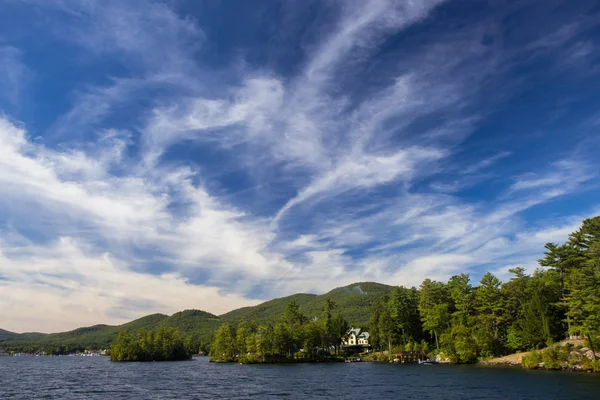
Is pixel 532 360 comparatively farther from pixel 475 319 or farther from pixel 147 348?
pixel 147 348

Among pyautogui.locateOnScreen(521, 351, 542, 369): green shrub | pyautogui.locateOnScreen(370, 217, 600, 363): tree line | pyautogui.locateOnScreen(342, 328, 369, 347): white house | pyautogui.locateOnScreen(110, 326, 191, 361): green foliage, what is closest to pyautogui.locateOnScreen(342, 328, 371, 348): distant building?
pyautogui.locateOnScreen(342, 328, 369, 347): white house

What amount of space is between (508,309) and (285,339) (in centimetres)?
7009

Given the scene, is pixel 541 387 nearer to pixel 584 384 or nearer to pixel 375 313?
pixel 584 384

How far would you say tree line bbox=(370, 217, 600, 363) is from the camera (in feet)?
226

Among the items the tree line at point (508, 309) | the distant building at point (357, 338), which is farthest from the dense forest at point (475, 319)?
the distant building at point (357, 338)

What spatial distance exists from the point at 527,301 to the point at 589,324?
29.4 meters

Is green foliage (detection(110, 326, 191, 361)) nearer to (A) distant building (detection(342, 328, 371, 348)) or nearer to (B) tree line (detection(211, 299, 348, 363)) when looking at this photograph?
(B) tree line (detection(211, 299, 348, 363))

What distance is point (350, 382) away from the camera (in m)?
65.6

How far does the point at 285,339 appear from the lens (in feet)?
435

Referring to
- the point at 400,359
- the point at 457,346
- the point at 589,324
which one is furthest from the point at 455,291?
the point at 589,324

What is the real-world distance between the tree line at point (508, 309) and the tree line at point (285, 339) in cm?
1784

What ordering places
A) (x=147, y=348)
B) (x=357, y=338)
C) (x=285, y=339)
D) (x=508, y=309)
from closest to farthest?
(x=508, y=309), (x=285, y=339), (x=147, y=348), (x=357, y=338)

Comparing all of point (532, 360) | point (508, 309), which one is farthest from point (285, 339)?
point (532, 360)

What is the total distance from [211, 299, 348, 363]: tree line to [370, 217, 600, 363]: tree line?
17843 millimetres
